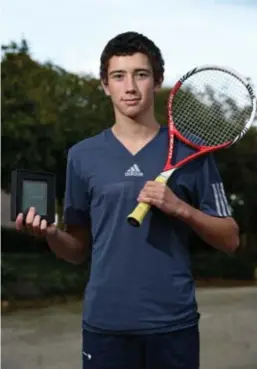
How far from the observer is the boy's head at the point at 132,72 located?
3.86 ft

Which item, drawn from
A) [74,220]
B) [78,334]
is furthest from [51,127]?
[74,220]

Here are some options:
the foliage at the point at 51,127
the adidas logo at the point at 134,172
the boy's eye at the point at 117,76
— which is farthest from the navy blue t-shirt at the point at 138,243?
the foliage at the point at 51,127

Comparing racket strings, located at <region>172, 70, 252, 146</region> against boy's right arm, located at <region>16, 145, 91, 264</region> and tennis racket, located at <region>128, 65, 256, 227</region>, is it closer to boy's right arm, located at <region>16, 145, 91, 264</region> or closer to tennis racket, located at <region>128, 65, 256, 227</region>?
tennis racket, located at <region>128, 65, 256, 227</region>

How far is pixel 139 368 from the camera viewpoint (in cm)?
113

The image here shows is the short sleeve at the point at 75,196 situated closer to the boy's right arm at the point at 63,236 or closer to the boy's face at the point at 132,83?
the boy's right arm at the point at 63,236

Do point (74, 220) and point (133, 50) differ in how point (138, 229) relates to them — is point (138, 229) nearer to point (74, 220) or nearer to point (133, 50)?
point (74, 220)

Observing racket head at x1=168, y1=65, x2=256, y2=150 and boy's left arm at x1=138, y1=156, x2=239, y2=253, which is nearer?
boy's left arm at x1=138, y1=156, x2=239, y2=253

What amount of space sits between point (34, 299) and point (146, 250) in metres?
2.27

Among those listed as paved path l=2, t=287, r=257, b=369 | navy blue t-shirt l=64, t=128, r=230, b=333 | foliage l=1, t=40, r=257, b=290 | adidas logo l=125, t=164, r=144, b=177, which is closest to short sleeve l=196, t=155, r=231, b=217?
navy blue t-shirt l=64, t=128, r=230, b=333

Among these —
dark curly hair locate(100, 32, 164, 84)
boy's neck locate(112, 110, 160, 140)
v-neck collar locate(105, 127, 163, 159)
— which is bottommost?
v-neck collar locate(105, 127, 163, 159)

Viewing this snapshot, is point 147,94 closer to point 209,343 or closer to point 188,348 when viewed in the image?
point 188,348

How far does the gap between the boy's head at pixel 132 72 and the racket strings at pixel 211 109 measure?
0.11 metres

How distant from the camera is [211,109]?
1.47m

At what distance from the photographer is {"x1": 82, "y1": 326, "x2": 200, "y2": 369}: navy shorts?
1.12 metres
